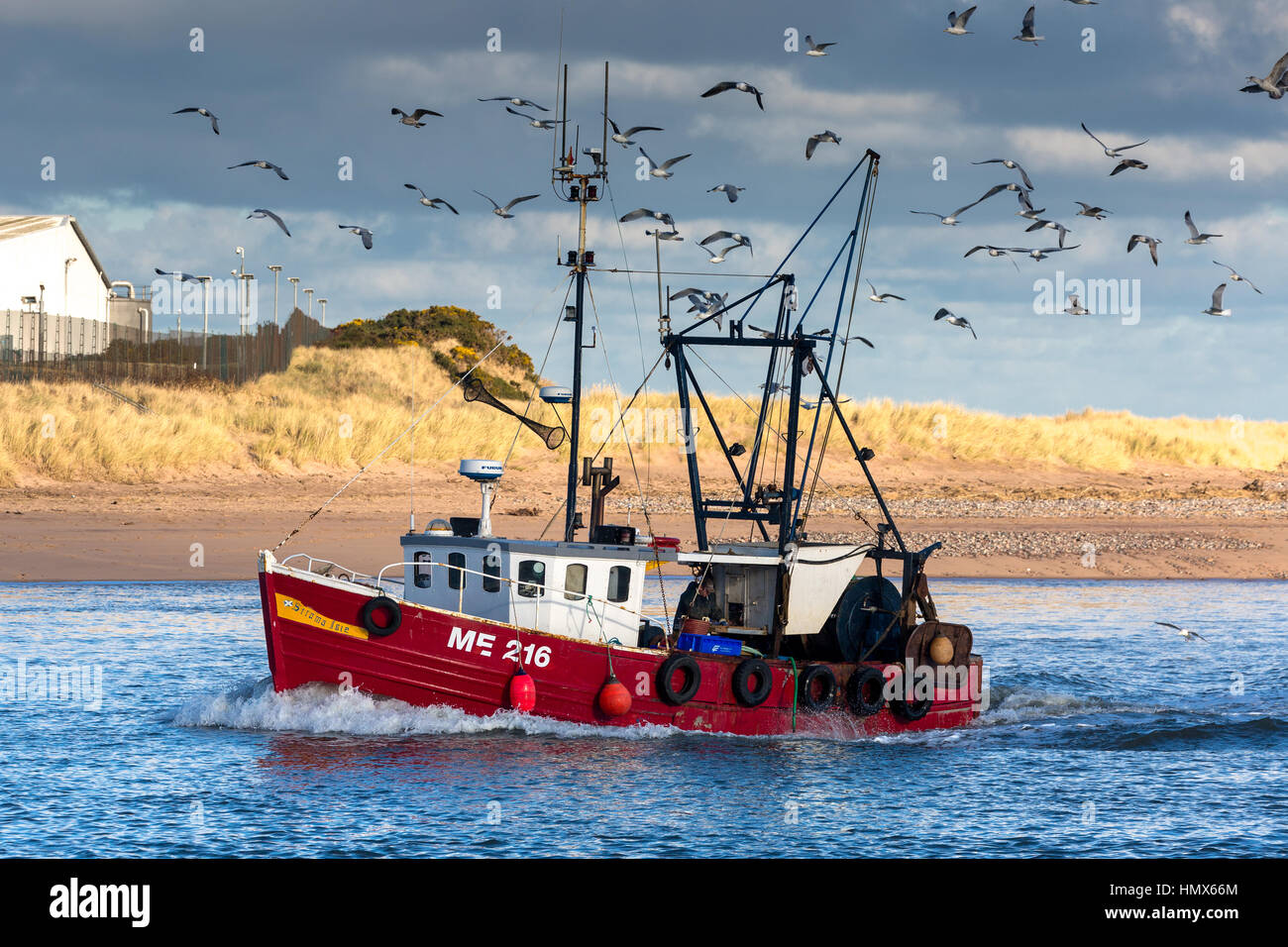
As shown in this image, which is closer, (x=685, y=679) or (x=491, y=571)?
(x=685, y=679)

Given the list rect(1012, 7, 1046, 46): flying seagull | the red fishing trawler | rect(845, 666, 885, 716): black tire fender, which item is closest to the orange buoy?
the red fishing trawler

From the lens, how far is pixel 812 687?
1981cm

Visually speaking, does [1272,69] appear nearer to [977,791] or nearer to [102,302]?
[977,791]

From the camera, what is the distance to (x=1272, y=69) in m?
21.2

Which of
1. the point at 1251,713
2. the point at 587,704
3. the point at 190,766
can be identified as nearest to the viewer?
the point at 190,766

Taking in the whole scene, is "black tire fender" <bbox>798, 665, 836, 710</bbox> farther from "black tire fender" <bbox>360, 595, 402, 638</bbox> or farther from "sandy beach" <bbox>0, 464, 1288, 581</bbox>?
"sandy beach" <bbox>0, 464, 1288, 581</bbox>

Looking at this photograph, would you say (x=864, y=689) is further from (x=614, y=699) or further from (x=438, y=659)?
(x=438, y=659)

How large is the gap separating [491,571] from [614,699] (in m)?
2.53

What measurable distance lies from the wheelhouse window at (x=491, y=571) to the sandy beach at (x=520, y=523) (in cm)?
1308

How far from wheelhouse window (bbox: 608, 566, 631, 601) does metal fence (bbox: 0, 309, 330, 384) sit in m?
35.6

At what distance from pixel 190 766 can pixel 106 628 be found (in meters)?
10.3

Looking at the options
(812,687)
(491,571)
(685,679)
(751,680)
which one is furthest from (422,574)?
(812,687)
